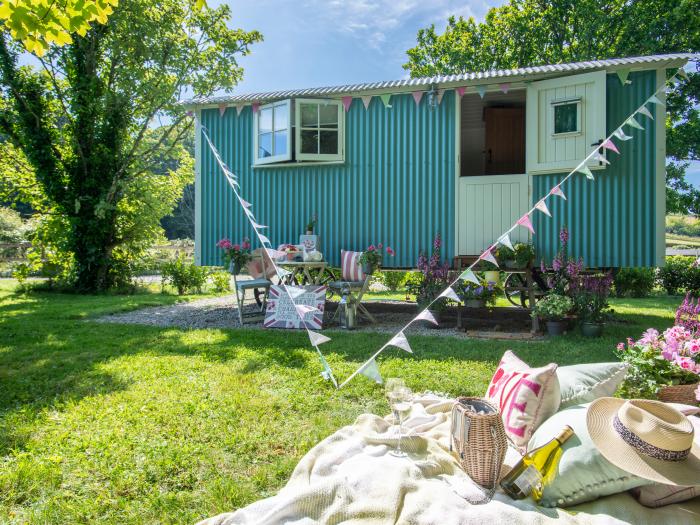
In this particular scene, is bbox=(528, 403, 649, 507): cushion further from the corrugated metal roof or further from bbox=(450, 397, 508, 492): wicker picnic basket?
the corrugated metal roof

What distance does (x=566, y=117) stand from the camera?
19.8ft

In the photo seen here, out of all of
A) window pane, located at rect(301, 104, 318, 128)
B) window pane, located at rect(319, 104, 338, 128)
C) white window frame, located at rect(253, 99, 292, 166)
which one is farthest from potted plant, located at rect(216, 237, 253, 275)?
window pane, located at rect(319, 104, 338, 128)

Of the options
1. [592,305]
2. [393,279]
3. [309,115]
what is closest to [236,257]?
[309,115]

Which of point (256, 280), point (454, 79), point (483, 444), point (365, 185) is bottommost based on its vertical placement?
point (483, 444)

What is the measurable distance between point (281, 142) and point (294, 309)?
2604 millimetres

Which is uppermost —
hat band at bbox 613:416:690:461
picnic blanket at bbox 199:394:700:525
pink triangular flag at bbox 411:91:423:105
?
pink triangular flag at bbox 411:91:423:105

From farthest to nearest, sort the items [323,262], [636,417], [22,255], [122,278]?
[22,255] → [122,278] → [323,262] → [636,417]

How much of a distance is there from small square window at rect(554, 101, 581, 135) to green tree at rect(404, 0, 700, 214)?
11062 millimetres

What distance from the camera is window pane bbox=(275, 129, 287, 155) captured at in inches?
282

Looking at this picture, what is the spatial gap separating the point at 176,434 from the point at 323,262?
414 centimetres

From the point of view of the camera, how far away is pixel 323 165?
7.25 meters

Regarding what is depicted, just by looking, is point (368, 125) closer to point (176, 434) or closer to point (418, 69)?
point (176, 434)

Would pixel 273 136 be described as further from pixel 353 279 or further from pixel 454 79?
pixel 454 79

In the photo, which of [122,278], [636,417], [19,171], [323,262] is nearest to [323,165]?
[323,262]
